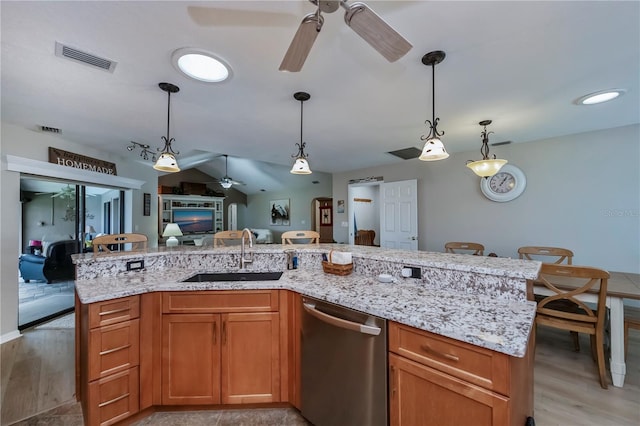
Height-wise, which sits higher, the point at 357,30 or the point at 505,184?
the point at 357,30

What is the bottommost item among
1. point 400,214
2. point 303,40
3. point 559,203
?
point 400,214

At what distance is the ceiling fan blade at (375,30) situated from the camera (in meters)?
1.05

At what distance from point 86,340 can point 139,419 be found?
65 centimetres

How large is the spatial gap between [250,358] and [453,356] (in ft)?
4.16

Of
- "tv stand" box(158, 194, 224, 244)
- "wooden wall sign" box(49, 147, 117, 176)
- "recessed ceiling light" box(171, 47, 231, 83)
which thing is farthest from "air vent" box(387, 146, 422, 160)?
"tv stand" box(158, 194, 224, 244)

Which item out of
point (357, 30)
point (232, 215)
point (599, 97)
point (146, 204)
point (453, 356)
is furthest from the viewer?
point (232, 215)

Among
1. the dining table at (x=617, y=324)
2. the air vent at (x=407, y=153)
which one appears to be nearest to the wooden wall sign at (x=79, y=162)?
the air vent at (x=407, y=153)

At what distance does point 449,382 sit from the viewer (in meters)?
1.06

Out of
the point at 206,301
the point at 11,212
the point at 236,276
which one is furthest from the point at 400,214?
the point at 11,212

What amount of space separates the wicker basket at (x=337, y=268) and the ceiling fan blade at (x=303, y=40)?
4.42ft

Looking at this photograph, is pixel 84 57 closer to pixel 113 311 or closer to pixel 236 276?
pixel 113 311

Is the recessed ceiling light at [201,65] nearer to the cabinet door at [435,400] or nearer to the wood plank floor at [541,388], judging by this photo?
the cabinet door at [435,400]

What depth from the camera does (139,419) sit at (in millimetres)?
1715

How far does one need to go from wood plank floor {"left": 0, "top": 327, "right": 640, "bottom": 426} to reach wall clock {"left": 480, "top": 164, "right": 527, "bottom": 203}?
1.89 meters
